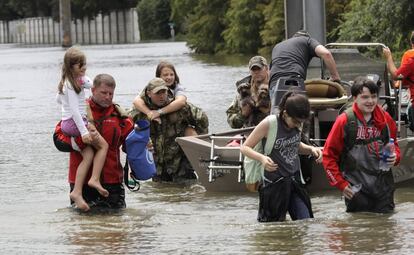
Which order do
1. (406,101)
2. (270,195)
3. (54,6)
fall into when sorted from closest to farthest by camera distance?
(270,195)
(406,101)
(54,6)

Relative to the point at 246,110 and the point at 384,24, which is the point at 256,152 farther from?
the point at 384,24

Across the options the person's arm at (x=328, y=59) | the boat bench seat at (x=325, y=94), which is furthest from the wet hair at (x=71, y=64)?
the boat bench seat at (x=325, y=94)

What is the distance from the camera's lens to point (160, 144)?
1466cm

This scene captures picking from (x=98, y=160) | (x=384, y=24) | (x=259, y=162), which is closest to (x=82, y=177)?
(x=98, y=160)

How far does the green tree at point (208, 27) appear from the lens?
7831 centimetres

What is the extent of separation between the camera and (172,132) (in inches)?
579

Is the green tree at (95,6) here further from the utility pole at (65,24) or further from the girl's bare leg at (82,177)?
the girl's bare leg at (82,177)

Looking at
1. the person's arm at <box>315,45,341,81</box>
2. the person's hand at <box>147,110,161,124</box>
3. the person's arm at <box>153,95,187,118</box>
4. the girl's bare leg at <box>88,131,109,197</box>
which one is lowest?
the girl's bare leg at <box>88,131,109,197</box>

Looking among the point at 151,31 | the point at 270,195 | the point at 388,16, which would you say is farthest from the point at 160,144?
the point at 151,31

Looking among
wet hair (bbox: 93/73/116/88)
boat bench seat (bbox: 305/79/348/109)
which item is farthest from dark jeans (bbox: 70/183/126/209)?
boat bench seat (bbox: 305/79/348/109)

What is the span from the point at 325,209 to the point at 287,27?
12974 millimetres

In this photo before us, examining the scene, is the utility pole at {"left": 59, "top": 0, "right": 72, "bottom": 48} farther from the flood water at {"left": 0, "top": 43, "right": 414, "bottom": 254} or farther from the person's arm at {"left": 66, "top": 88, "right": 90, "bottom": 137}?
the person's arm at {"left": 66, "top": 88, "right": 90, "bottom": 137}

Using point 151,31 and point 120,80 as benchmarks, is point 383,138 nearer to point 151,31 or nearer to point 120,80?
point 120,80

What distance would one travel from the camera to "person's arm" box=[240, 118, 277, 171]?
32.8 ft
